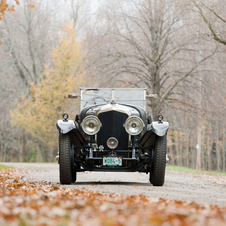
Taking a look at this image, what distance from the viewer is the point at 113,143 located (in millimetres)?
9047

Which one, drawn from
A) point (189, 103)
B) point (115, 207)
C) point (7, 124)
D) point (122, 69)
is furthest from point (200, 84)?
point (7, 124)

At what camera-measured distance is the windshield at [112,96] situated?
34.1 ft

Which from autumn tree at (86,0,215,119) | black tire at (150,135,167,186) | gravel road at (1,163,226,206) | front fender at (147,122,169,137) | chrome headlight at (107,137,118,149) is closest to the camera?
gravel road at (1,163,226,206)

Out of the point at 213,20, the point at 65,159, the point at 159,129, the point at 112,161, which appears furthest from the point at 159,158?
the point at 213,20

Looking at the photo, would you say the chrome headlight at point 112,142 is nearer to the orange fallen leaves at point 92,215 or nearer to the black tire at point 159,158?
the black tire at point 159,158

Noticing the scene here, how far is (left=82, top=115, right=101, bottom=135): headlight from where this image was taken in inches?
343

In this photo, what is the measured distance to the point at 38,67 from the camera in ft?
124

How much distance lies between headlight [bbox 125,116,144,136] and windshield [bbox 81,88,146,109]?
5.48 feet

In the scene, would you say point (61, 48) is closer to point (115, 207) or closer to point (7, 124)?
point (7, 124)

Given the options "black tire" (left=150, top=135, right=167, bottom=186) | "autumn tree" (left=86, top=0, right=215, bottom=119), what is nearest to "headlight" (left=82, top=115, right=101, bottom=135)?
"black tire" (left=150, top=135, right=167, bottom=186)

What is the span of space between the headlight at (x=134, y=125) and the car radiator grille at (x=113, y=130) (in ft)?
1.73

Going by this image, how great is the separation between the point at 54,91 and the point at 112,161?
21.5 m

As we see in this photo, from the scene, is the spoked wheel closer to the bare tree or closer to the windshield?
the windshield

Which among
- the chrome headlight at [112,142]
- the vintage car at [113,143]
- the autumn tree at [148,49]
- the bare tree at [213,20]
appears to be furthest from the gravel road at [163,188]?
the autumn tree at [148,49]
